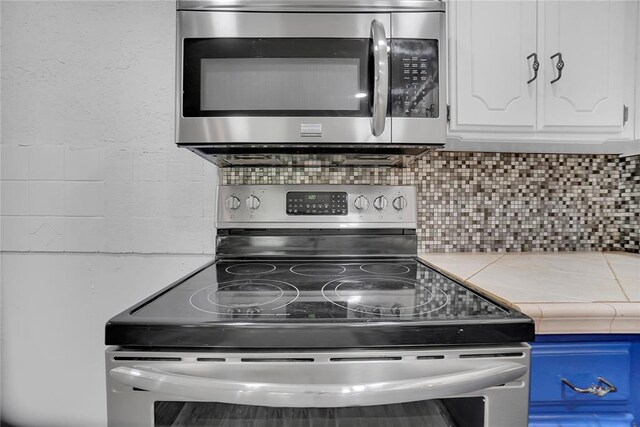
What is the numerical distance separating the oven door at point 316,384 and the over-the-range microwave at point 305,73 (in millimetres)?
600

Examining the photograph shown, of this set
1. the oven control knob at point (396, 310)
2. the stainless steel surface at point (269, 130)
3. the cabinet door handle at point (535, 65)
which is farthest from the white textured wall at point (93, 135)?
the cabinet door handle at point (535, 65)

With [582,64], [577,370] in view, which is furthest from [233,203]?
[582,64]

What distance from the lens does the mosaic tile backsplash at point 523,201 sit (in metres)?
1.49

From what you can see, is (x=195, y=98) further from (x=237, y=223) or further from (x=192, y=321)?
(x=192, y=321)

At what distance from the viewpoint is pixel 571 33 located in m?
1.23

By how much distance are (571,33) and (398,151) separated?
27.9 inches

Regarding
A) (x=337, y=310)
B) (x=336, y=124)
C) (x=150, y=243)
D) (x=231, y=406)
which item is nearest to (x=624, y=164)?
(x=336, y=124)

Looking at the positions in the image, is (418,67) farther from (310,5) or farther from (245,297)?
(245,297)

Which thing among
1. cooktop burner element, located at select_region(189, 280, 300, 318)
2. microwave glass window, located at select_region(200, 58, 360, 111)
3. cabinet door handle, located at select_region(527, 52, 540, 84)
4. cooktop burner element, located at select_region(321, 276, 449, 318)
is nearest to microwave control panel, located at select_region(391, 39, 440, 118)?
microwave glass window, located at select_region(200, 58, 360, 111)

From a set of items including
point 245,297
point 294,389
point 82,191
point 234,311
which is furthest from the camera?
point 82,191

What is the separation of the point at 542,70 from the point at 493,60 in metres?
0.17

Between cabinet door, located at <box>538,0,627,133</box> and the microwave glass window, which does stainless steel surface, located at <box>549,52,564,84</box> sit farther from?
the microwave glass window

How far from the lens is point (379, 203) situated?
Result: 4.50 ft

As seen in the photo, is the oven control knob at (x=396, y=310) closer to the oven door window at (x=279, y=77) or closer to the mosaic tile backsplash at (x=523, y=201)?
the oven door window at (x=279, y=77)
